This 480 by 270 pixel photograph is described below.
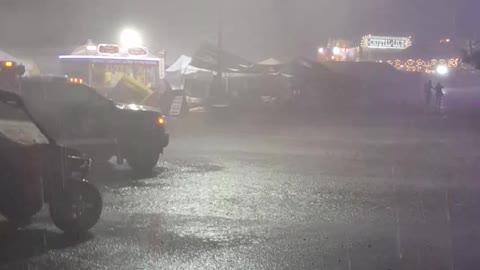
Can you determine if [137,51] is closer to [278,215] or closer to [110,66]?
[110,66]

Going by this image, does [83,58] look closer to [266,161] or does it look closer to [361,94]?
[266,161]

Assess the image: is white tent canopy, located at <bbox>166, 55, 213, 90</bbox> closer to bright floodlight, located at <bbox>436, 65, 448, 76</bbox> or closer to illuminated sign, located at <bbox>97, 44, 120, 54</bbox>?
illuminated sign, located at <bbox>97, 44, 120, 54</bbox>

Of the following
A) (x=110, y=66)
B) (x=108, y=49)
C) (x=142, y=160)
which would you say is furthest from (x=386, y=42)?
(x=142, y=160)

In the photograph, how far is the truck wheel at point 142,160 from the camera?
38.0 ft

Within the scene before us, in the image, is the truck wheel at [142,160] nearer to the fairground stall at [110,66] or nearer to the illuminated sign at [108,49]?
the fairground stall at [110,66]

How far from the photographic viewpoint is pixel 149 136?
38.2ft

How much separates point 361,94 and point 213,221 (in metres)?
34.8

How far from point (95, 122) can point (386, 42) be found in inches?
3249

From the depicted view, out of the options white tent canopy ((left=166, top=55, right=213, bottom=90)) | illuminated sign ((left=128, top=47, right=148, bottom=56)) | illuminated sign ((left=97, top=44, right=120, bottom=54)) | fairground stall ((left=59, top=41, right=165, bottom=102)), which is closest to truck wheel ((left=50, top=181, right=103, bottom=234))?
fairground stall ((left=59, top=41, right=165, bottom=102))

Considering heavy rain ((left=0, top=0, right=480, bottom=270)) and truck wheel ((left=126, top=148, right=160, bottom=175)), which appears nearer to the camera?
heavy rain ((left=0, top=0, right=480, bottom=270))

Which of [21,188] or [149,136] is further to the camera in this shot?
[149,136]

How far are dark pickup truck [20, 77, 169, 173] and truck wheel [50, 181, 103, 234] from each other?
11.6ft

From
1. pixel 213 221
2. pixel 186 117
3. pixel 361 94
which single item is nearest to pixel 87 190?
pixel 213 221

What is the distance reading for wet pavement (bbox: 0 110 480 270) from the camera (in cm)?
634
